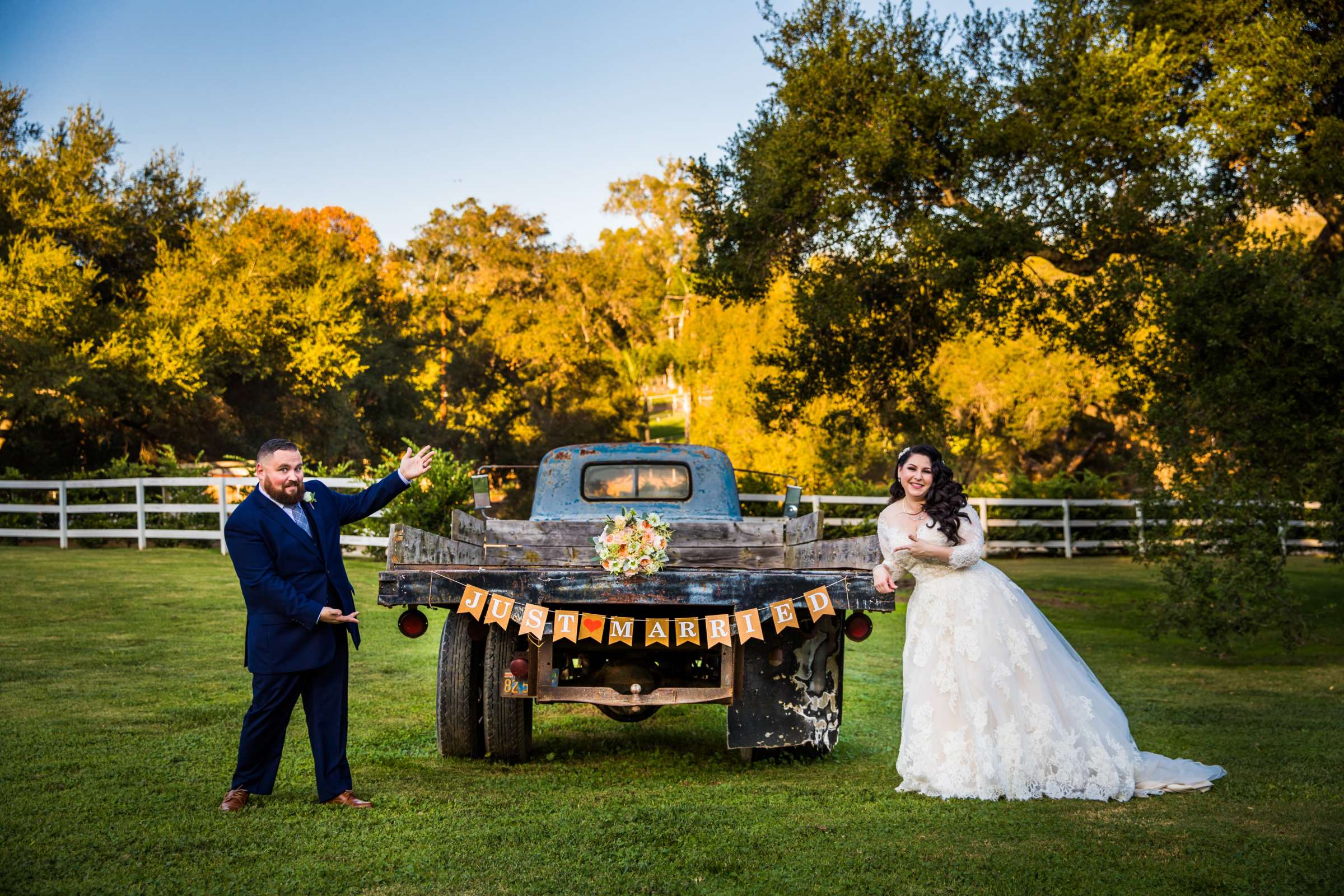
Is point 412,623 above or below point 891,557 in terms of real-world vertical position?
below

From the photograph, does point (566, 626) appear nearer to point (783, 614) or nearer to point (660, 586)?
point (660, 586)

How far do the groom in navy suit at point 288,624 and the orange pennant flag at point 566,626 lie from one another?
3.36ft

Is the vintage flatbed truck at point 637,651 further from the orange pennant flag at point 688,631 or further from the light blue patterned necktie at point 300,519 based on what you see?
the light blue patterned necktie at point 300,519

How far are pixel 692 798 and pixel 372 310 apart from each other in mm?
34240

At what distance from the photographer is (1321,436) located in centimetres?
1071

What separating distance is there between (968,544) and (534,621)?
7.42 feet

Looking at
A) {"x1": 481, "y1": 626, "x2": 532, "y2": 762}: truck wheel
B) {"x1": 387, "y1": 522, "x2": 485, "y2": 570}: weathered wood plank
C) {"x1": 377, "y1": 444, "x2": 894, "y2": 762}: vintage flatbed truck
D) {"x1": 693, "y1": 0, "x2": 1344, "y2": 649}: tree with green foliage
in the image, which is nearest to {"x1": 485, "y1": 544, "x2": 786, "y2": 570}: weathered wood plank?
{"x1": 387, "y1": 522, "x2": 485, "y2": 570}: weathered wood plank

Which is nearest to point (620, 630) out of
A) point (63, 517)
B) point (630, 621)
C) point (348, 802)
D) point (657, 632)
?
point (630, 621)

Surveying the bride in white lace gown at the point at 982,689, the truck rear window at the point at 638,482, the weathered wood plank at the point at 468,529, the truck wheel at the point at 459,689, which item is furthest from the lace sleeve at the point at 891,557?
the truck rear window at the point at 638,482

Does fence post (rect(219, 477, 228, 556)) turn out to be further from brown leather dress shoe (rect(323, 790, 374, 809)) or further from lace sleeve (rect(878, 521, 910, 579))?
lace sleeve (rect(878, 521, 910, 579))

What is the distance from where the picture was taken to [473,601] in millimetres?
6059

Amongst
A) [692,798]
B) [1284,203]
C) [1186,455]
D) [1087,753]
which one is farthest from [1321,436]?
[692,798]

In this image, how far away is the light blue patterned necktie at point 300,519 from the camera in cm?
555

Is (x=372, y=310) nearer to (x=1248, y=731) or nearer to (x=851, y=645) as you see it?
(x=851, y=645)
